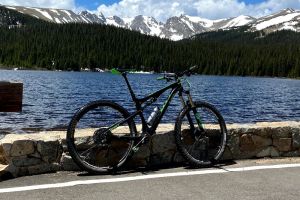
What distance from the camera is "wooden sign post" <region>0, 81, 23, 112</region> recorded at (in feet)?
26.0

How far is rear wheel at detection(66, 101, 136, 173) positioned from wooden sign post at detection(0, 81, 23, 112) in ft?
3.41

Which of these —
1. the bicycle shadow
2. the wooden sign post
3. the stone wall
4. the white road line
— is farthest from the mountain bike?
the wooden sign post

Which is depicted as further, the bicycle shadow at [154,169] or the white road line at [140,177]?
the bicycle shadow at [154,169]

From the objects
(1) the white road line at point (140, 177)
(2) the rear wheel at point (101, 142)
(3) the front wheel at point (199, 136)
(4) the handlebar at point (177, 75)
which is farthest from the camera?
(4) the handlebar at point (177, 75)

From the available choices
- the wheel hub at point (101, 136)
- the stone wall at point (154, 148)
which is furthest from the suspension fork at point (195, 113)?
the wheel hub at point (101, 136)

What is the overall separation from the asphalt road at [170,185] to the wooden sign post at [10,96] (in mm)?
1251

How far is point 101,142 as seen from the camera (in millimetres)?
8094

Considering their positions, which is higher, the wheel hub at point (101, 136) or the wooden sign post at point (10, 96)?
the wooden sign post at point (10, 96)

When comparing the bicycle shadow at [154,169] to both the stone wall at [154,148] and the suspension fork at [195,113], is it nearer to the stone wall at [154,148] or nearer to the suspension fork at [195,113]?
the stone wall at [154,148]

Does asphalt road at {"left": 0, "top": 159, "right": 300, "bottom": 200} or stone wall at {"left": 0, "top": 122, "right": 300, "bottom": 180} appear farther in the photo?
stone wall at {"left": 0, "top": 122, "right": 300, "bottom": 180}

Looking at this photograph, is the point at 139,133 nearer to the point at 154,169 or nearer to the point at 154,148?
the point at 154,148

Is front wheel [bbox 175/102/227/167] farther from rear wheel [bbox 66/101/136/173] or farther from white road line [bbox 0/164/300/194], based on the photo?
rear wheel [bbox 66/101/136/173]

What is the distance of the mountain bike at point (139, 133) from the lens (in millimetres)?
8039

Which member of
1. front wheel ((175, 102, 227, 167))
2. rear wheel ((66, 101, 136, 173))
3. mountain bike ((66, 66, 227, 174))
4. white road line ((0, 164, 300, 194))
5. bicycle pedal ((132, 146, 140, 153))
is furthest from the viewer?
front wheel ((175, 102, 227, 167))
